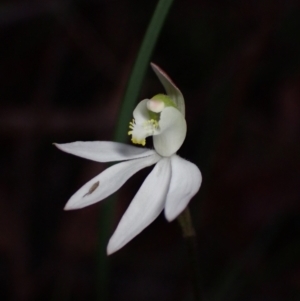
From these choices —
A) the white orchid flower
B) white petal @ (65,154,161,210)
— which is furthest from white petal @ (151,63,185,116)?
white petal @ (65,154,161,210)

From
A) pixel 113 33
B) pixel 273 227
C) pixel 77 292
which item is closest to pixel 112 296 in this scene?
pixel 77 292

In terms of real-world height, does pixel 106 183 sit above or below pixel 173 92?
below

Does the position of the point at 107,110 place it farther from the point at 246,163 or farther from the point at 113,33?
the point at 246,163

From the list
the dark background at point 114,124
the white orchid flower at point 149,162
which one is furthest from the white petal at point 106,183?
the dark background at point 114,124

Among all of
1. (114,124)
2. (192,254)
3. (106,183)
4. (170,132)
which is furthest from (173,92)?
(114,124)

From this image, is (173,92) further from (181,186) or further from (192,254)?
(192,254)

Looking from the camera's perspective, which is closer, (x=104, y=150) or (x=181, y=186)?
(x=181, y=186)

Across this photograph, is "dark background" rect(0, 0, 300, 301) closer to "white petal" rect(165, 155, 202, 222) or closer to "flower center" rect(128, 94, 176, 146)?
"flower center" rect(128, 94, 176, 146)
